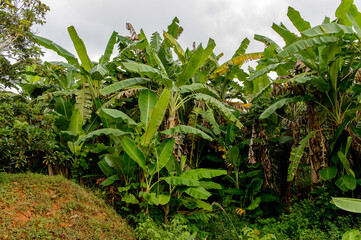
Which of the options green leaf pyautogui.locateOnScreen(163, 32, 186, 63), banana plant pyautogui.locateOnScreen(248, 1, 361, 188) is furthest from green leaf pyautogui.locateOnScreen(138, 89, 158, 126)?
banana plant pyautogui.locateOnScreen(248, 1, 361, 188)

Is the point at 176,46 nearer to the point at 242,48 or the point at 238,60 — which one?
the point at 238,60

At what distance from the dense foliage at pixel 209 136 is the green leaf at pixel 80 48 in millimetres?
22

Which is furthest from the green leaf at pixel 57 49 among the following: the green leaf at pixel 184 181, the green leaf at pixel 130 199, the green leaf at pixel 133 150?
the green leaf at pixel 184 181

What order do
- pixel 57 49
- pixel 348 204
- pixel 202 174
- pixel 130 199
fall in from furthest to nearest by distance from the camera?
pixel 57 49 → pixel 202 174 → pixel 130 199 → pixel 348 204

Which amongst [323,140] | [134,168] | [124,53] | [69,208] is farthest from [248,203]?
[124,53]

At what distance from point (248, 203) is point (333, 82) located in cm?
336

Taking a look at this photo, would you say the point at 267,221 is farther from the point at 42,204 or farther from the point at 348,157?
the point at 42,204

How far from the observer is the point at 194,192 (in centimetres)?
446

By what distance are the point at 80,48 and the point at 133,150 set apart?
9.91 feet

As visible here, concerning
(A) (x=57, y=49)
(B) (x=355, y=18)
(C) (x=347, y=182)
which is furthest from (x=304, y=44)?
(A) (x=57, y=49)

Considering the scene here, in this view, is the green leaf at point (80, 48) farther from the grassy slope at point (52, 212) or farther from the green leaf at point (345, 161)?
the green leaf at point (345, 161)

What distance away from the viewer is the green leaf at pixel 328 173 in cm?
476

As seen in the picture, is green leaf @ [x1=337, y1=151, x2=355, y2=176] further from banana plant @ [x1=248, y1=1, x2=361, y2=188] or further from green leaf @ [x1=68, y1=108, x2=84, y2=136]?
green leaf @ [x1=68, y1=108, x2=84, y2=136]

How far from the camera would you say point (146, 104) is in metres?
5.14
